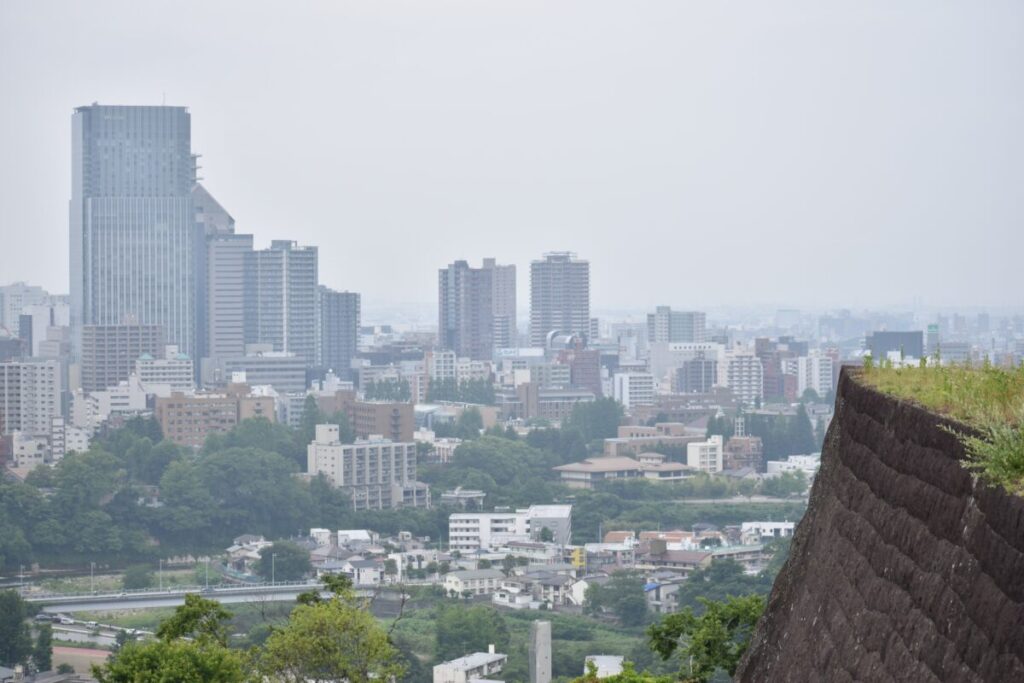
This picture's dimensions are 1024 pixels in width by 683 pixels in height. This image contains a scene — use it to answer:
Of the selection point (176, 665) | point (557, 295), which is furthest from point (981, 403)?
point (557, 295)

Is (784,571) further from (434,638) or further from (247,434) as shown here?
(247,434)

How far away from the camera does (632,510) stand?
129 feet

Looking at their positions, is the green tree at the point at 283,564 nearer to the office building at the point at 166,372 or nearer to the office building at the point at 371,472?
the office building at the point at 371,472

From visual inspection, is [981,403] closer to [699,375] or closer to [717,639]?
[717,639]

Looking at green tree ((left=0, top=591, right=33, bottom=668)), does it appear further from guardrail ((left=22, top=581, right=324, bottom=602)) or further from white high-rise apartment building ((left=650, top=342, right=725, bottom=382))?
white high-rise apartment building ((left=650, top=342, right=725, bottom=382))

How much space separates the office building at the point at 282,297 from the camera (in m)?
70.9

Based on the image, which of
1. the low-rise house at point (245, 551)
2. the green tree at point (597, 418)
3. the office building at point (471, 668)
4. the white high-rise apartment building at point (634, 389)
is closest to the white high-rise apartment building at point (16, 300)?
the white high-rise apartment building at point (634, 389)

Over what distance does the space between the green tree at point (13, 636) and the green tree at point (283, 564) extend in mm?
8382

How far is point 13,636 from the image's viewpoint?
2309 centimetres

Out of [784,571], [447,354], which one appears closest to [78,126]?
[447,354]

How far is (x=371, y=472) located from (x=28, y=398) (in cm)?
1328

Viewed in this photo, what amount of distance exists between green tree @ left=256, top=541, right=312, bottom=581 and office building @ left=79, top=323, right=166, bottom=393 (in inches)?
1036

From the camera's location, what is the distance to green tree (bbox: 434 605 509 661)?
2217cm

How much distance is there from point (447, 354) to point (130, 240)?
16.3m
